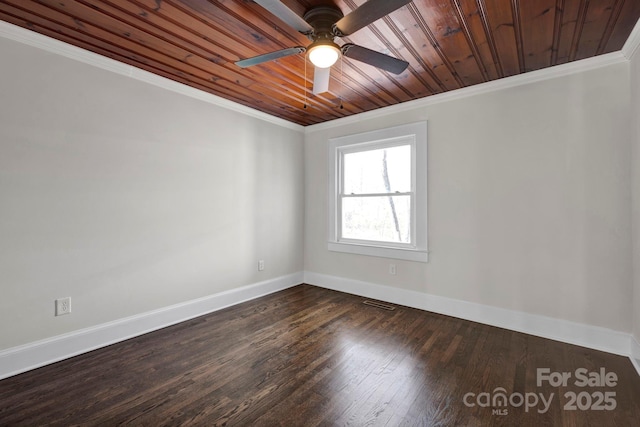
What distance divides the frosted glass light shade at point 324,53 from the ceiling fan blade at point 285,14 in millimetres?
108

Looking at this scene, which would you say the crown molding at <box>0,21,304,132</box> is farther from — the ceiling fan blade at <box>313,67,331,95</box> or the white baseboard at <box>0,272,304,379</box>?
the white baseboard at <box>0,272,304,379</box>

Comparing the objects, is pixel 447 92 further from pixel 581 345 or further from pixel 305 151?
pixel 581 345

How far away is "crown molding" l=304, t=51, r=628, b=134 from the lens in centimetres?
245

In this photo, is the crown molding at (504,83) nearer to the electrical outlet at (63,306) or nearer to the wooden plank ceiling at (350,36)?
Answer: the wooden plank ceiling at (350,36)

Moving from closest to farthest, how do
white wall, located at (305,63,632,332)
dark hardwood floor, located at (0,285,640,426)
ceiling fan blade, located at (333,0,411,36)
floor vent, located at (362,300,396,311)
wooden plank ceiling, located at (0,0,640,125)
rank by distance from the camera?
ceiling fan blade, located at (333,0,411,36) < dark hardwood floor, located at (0,285,640,426) < wooden plank ceiling, located at (0,0,640,125) < white wall, located at (305,63,632,332) < floor vent, located at (362,300,396,311)

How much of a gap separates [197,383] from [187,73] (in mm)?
2718

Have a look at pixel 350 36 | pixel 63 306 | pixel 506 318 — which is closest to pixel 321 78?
pixel 350 36

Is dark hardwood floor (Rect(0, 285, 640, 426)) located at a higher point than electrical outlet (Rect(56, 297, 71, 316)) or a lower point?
lower

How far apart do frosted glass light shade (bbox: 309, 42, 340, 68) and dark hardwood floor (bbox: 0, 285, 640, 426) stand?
7.30 feet

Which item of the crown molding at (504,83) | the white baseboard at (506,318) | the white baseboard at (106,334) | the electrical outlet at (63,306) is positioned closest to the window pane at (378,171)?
the crown molding at (504,83)

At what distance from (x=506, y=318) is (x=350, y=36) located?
2989mm

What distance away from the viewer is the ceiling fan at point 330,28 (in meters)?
1.56

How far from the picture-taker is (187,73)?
2814mm

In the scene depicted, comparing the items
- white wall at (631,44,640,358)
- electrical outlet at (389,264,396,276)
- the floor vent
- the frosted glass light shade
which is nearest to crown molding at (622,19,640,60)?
white wall at (631,44,640,358)
